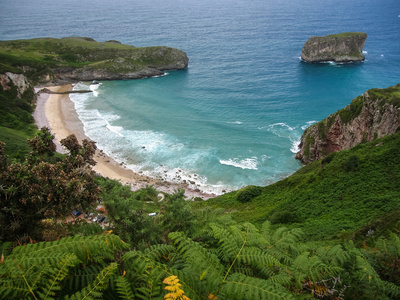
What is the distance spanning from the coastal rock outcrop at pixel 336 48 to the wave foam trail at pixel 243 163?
242 ft

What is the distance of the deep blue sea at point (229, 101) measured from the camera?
48688 mm

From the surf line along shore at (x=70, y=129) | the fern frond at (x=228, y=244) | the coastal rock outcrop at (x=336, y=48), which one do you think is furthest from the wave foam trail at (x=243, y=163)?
the coastal rock outcrop at (x=336, y=48)

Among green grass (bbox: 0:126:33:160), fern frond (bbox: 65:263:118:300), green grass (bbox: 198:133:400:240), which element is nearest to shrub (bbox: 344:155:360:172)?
green grass (bbox: 198:133:400:240)

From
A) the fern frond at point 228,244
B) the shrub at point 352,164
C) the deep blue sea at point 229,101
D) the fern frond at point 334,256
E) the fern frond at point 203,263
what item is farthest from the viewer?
the deep blue sea at point 229,101

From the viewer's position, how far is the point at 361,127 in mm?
37938

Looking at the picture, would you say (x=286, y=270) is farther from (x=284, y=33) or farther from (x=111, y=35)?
(x=111, y=35)

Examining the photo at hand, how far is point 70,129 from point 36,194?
51.0m

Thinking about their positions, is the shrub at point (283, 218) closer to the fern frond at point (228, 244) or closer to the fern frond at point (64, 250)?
the fern frond at point (228, 244)

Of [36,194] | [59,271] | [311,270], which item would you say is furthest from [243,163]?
[59,271]

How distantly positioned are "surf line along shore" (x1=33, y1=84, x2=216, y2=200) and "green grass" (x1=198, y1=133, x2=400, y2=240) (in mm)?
13137

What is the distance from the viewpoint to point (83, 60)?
99.6 m

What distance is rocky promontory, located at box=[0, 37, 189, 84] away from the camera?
8424 centimetres

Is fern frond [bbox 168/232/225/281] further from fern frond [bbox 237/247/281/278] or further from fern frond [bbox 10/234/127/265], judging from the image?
fern frond [bbox 10/234/127/265]

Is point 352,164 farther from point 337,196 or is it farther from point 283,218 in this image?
point 283,218
